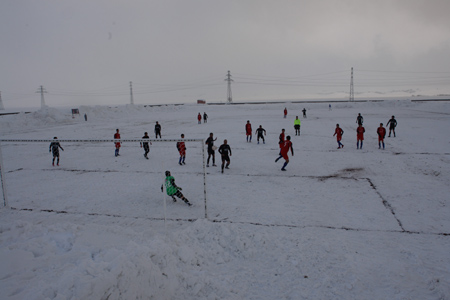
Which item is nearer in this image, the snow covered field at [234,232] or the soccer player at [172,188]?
the snow covered field at [234,232]

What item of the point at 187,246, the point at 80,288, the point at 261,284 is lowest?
the point at 261,284

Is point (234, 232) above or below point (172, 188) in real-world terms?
below

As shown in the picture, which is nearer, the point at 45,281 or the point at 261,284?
the point at 45,281

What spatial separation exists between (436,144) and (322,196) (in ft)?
47.8

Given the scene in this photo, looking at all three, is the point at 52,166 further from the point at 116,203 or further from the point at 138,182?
the point at 116,203

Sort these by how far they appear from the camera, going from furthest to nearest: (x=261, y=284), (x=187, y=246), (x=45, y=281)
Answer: (x=187, y=246)
(x=261, y=284)
(x=45, y=281)

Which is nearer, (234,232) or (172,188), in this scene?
(234,232)

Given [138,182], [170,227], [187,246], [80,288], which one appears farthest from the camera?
[138,182]

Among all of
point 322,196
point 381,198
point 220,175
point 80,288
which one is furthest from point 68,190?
point 381,198

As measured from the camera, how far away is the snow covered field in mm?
4723

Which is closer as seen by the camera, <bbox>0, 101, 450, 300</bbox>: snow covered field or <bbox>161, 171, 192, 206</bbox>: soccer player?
<bbox>0, 101, 450, 300</bbox>: snow covered field

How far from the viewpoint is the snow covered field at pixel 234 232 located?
4.72m

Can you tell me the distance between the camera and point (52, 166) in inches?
579

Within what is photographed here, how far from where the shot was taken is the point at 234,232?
6762 mm
